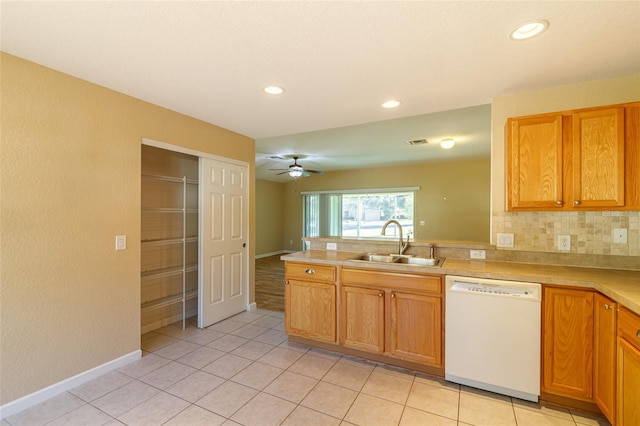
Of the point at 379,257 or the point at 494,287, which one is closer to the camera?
the point at 494,287

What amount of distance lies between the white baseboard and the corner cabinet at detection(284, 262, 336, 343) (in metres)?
1.45

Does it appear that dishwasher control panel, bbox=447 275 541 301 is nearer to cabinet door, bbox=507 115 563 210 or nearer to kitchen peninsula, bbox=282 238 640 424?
kitchen peninsula, bbox=282 238 640 424

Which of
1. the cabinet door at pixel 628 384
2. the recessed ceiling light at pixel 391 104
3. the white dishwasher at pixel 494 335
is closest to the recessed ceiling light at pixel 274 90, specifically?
the recessed ceiling light at pixel 391 104

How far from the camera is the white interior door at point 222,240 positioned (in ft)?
11.0

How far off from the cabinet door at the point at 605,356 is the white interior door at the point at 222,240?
3441 millimetres

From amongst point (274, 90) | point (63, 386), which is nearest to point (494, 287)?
point (274, 90)

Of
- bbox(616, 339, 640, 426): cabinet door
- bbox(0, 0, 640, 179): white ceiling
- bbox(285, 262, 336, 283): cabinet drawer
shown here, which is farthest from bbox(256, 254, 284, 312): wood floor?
bbox(616, 339, 640, 426): cabinet door

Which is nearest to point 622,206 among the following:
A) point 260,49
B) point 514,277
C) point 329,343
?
point 514,277

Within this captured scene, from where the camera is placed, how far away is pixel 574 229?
2.36 meters

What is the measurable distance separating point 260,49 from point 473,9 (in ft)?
4.00

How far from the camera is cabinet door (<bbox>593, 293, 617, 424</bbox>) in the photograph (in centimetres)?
167

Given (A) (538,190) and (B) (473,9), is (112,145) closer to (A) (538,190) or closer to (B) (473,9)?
(B) (473,9)

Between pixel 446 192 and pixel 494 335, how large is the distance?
5411 mm

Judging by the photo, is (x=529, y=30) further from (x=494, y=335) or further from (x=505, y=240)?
(x=494, y=335)
